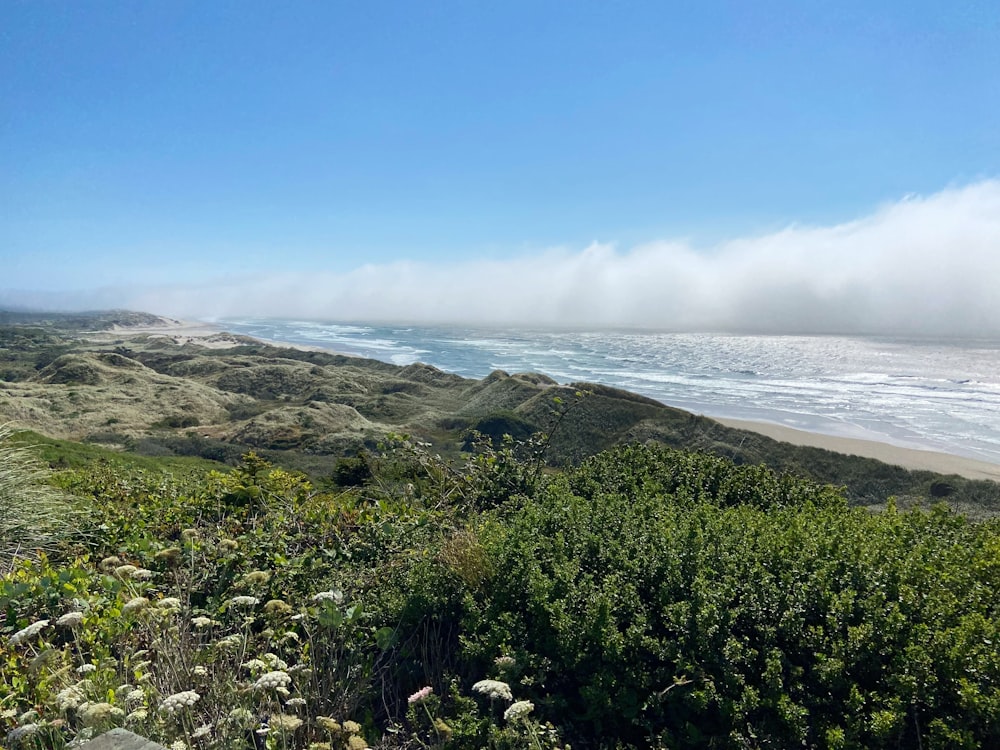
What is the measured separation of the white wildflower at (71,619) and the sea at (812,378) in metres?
22.3

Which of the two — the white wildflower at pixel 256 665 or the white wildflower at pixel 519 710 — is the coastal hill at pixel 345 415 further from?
the white wildflower at pixel 519 710

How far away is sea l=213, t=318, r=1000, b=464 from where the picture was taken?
22.0m

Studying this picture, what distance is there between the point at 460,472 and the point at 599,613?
12.1 ft

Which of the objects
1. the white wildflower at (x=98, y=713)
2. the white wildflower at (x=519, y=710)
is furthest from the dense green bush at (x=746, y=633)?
the white wildflower at (x=98, y=713)

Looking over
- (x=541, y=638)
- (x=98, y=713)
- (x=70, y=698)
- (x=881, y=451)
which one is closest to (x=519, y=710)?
(x=541, y=638)

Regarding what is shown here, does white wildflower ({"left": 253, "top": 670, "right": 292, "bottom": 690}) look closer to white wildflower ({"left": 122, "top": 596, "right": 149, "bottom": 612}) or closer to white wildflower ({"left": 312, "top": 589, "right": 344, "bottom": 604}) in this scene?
white wildflower ({"left": 312, "top": 589, "right": 344, "bottom": 604})

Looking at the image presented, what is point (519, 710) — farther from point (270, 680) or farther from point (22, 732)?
point (22, 732)

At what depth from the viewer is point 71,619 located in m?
2.78

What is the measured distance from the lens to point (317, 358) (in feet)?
214

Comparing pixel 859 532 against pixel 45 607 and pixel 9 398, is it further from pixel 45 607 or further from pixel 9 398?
pixel 9 398

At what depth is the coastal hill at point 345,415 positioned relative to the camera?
17.1 metres

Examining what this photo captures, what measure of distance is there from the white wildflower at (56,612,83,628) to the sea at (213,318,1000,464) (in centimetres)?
2229

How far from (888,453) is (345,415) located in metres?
30.7

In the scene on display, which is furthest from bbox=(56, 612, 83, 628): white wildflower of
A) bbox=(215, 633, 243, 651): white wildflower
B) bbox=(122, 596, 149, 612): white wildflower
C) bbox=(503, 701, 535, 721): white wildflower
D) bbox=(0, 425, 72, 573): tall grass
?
bbox=(503, 701, 535, 721): white wildflower
